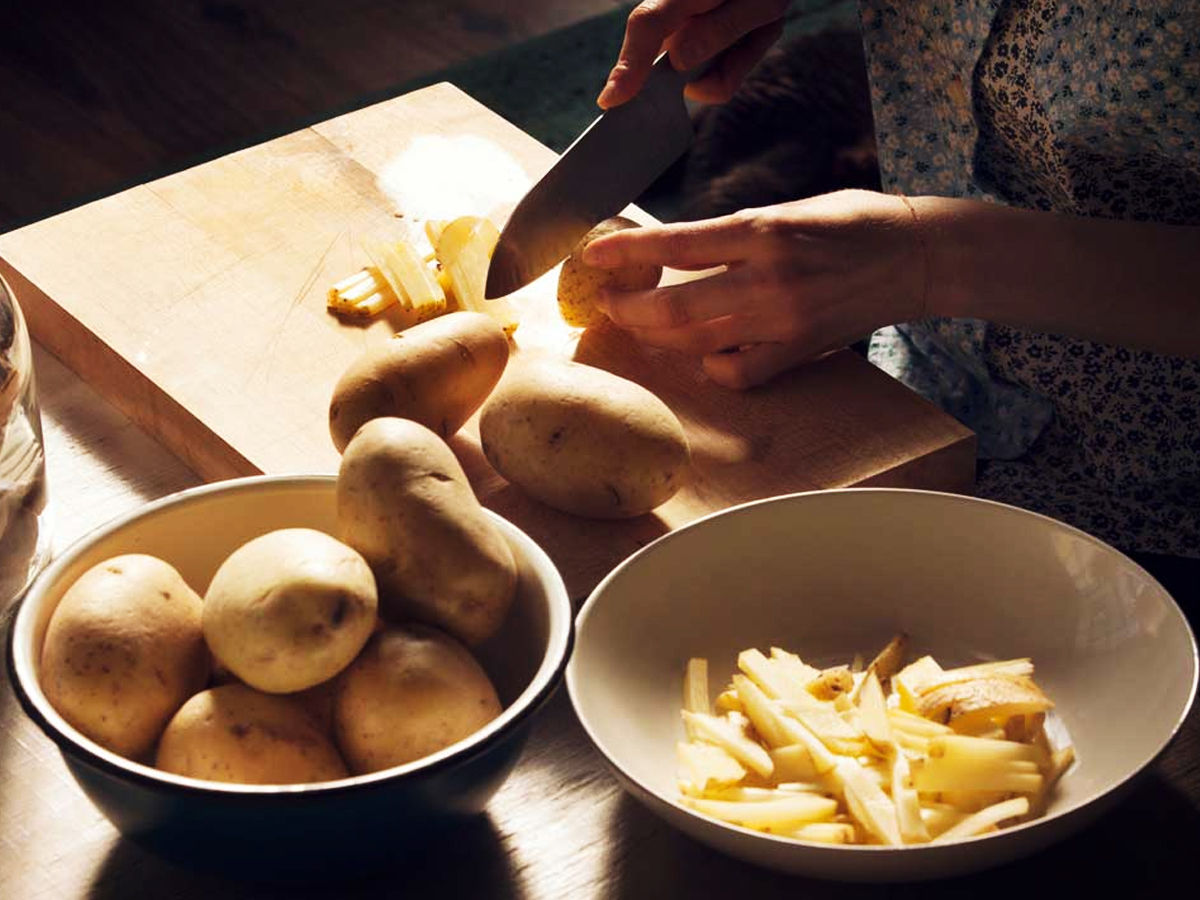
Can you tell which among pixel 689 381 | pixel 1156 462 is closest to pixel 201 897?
pixel 689 381

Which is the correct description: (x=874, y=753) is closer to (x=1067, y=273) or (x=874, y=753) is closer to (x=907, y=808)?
(x=907, y=808)

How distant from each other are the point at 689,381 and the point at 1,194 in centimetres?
205

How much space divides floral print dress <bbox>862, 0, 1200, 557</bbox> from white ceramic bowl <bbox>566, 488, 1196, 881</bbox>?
400mm

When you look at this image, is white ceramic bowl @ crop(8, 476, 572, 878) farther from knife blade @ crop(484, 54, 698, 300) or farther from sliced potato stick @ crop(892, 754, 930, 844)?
knife blade @ crop(484, 54, 698, 300)

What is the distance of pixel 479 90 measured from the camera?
3.13 m

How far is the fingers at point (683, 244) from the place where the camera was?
125 centimetres

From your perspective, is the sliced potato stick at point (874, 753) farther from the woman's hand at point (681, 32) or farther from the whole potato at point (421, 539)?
the woman's hand at point (681, 32)

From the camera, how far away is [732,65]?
146 centimetres

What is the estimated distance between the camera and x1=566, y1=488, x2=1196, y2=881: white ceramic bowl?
0.84 meters

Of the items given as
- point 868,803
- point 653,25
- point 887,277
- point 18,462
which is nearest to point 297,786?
point 868,803

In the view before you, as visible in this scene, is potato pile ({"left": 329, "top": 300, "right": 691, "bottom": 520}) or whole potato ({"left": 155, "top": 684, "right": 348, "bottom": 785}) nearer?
whole potato ({"left": 155, "top": 684, "right": 348, "bottom": 785})

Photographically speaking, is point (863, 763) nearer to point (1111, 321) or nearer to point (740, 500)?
point (740, 500)

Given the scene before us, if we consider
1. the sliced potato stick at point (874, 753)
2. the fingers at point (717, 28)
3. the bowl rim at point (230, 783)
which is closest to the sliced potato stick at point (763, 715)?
the sliced potato stick at point (874, 753)

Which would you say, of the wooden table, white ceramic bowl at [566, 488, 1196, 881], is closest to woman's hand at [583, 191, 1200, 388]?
white ceramic bowl at [566, 488, 1196, 881]
